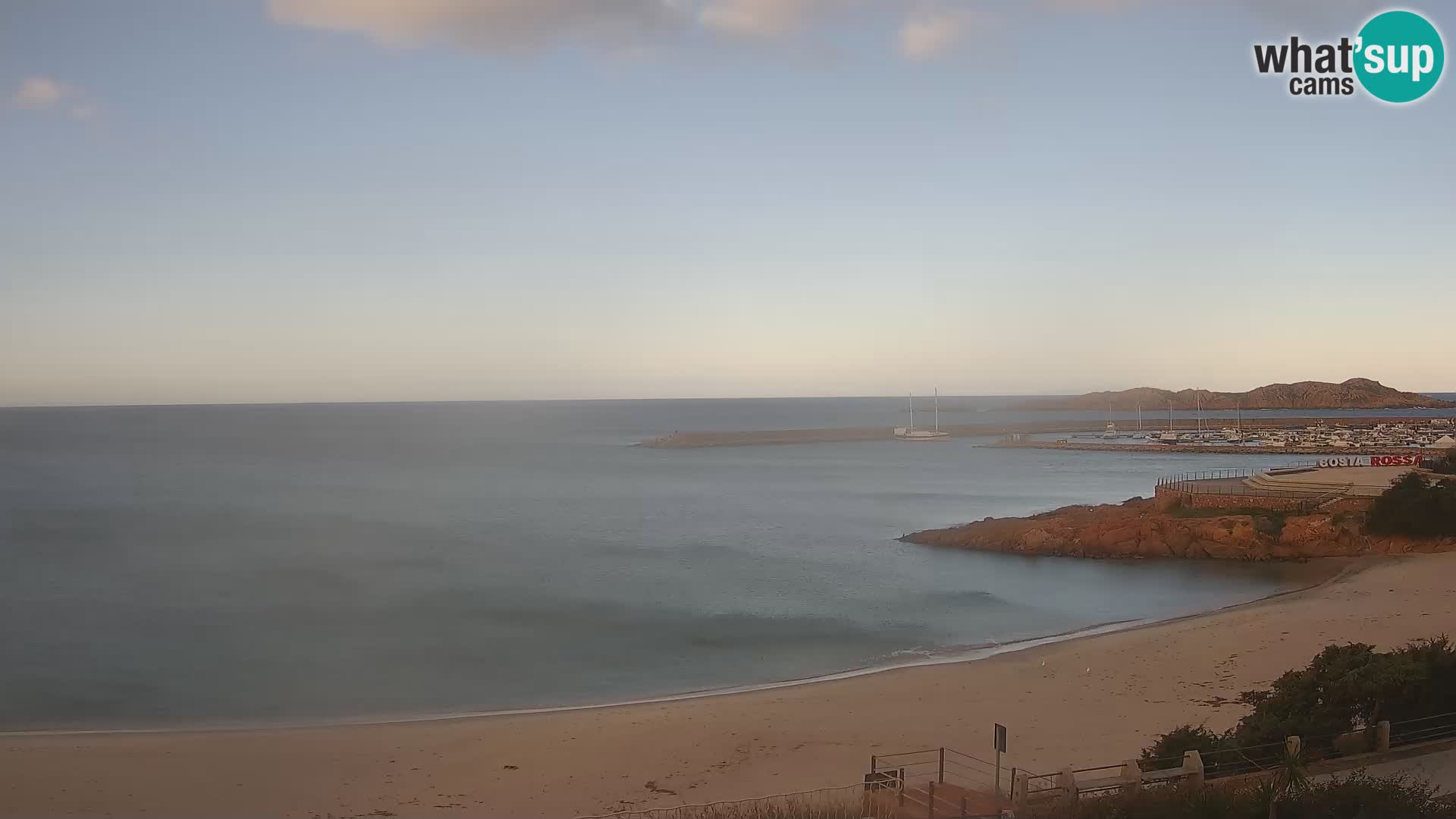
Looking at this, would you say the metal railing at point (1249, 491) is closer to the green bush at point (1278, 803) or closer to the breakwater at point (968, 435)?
the green bush at point (1278, 803)

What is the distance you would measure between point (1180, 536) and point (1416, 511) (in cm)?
Result: 647

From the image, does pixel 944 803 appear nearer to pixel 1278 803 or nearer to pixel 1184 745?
pixel 1278 803

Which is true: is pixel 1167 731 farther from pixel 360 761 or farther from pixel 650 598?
pixel 650 598

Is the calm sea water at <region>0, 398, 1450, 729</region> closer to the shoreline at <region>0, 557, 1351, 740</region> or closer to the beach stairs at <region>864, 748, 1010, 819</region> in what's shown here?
the shoreline at <region>0, 557, 1351, 740</region>

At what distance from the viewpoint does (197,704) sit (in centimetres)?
1855

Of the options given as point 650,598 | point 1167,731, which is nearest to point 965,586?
point 650,598

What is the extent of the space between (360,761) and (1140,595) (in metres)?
20.6

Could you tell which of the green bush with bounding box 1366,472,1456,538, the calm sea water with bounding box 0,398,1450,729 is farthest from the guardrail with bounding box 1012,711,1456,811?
the green bush with bounding box 1366,472,1456,538

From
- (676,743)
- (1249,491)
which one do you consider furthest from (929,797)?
(1249,491)

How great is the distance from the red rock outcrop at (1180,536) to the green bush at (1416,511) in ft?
1.04

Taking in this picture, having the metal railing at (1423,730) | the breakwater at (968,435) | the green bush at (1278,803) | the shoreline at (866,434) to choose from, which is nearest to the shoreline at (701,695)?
the metal railing at (1423,730)

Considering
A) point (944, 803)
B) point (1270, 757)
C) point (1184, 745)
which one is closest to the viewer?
point (944, 803)

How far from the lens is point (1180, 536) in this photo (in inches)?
1248

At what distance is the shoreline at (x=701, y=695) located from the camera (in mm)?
16688
